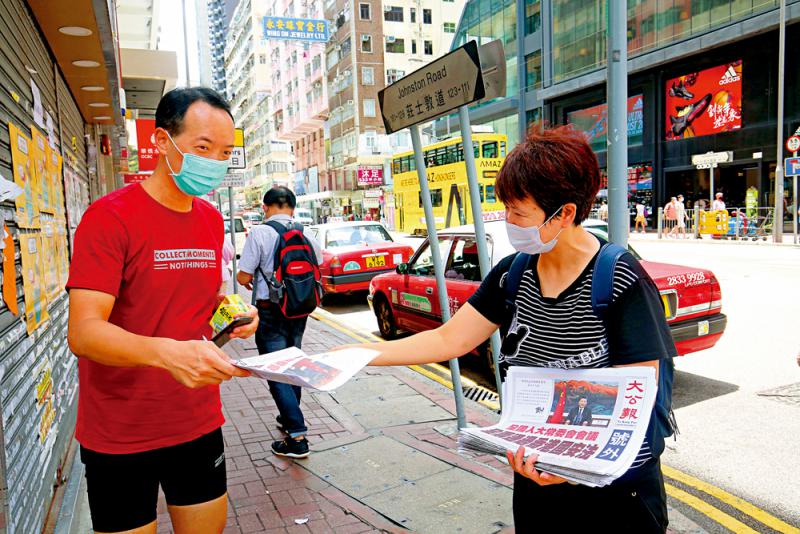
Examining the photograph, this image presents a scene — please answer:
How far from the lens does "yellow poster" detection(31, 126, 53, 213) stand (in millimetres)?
3776

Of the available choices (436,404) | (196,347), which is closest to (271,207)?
(436,404)

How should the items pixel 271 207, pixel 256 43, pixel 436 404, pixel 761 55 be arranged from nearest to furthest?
pixel 271 207, pixel 436 404, pixel 761 55, pixel 256 43

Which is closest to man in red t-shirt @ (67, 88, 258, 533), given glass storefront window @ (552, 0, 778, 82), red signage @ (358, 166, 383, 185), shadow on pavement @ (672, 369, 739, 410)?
shadow on pavement @ (672, 369, 739, 410)

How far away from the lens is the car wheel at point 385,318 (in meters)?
8.38

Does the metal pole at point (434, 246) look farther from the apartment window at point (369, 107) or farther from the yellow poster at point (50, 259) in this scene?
the apartment window at point (369, 107)

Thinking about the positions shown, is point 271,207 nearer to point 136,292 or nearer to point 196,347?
point 136,292

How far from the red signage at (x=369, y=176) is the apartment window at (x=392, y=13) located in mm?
12456

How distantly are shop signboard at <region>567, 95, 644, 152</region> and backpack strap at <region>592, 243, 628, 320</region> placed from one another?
3040 cm

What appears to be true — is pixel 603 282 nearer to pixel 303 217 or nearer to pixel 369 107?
pixel 303 217

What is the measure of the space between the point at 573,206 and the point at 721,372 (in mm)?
5311

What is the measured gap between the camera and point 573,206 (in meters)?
1.89

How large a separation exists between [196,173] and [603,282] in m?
1.35

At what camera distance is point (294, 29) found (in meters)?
26.8

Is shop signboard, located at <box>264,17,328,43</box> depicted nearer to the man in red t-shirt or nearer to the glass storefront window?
the glass storefront window
